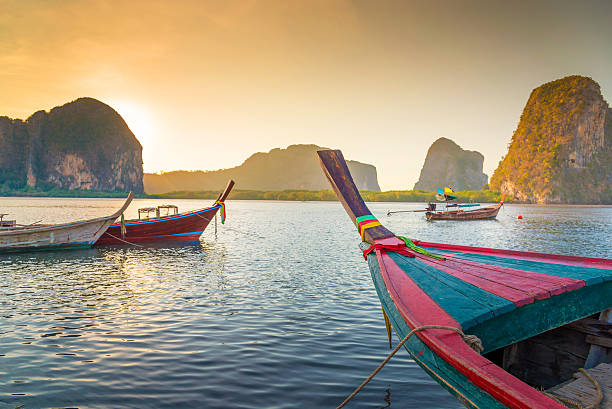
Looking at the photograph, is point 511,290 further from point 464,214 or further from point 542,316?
point 464,214

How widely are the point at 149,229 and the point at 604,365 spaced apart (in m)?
22.5

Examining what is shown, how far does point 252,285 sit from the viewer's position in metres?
11.6

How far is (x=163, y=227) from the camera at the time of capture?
23016 millimetres

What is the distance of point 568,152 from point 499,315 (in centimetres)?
15923

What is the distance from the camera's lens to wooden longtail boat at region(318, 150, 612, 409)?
2.12 metres

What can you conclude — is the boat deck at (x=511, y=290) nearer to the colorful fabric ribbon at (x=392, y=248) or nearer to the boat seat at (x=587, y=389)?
the colorful fabric ribbon at (x=392, y=248)

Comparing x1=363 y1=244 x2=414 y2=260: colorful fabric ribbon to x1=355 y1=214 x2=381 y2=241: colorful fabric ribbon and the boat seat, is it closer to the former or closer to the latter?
x1=355 y1=214 x2=381 y2=241: colorful fabric ribbon

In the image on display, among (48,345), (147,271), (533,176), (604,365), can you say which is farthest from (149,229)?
(533,176)

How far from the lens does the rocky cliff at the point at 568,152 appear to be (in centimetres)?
13038

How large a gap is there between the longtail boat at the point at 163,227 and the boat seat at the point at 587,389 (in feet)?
66.4

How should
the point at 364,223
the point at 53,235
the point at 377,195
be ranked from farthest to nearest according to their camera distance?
the point at 377,195, the point at 53,235, the point at 364,223

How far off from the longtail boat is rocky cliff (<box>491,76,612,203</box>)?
13709cm

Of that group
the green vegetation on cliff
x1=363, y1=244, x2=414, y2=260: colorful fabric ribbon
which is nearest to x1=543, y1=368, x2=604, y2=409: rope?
x1=363, y1=244, x2=414, y2=260: colorful fabric ribbon

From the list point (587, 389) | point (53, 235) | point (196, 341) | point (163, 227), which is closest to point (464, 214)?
point (163, 227)
